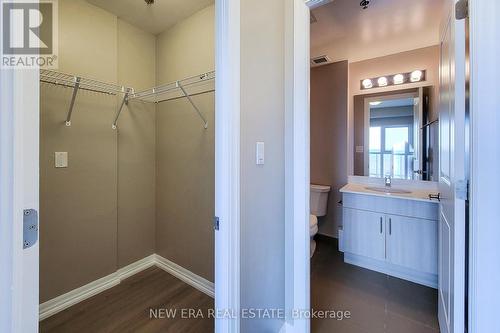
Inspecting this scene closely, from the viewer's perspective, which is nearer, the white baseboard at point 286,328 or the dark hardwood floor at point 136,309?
the white baseboard at point 286,328

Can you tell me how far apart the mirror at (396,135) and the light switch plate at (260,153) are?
2036mm

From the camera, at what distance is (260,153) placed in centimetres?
129

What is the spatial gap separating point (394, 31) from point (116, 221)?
10.8 ft

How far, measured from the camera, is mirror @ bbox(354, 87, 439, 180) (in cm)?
250

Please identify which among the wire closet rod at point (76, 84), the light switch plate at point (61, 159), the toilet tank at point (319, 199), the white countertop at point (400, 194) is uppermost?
the wire closet rod at point (76, 84)

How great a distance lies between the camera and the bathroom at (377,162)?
6.31 ft

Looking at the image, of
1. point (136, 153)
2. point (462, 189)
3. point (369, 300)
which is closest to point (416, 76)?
point (462, 189)

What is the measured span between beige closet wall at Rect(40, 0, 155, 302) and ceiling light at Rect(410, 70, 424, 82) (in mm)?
2872

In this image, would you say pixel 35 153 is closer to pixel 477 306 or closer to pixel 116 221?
pixel 477 306

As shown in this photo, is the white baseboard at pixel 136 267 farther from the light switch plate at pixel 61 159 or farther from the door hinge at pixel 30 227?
the door hinge at pixel 30 227

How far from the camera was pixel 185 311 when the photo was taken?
1.83 m

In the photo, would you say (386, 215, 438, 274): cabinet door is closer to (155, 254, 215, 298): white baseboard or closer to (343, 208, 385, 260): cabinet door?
(343, 208, 385, 260): cabinet door

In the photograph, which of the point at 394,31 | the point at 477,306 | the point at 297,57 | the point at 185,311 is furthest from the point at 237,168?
the point at 394,31

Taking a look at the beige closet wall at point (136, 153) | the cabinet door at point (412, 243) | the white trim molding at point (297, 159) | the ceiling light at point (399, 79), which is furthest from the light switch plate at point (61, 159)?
the ceiling light at point (399, 79)
